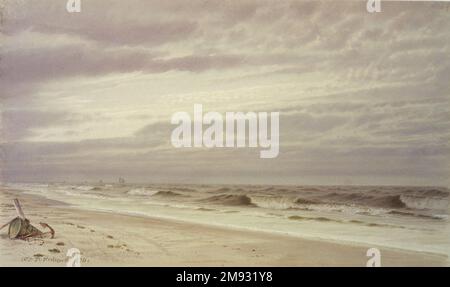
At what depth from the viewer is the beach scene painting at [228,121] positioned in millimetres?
4578

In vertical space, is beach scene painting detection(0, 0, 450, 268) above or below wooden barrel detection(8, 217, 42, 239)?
above

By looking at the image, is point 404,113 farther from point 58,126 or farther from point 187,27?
point 58,126

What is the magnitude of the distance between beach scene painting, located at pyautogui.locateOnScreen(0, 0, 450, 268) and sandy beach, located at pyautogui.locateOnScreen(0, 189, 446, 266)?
0.01 m

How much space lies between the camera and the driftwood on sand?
457cm

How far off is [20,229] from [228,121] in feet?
6.38

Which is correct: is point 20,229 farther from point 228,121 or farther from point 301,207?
point 301,207

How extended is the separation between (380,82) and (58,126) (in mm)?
2719

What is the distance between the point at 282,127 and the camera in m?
4.62
